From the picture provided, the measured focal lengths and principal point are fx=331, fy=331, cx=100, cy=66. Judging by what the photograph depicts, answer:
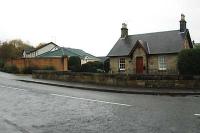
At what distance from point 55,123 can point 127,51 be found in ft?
110

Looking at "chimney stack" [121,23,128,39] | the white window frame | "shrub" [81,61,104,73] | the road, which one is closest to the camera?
the road

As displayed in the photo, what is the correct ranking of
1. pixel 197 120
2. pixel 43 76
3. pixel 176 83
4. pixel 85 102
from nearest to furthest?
pixel 197 120 → pixel 85 102 → pixel 176 83 → pixel 43 76

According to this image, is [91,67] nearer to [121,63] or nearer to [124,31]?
[124,31]

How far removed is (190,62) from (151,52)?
616 inches

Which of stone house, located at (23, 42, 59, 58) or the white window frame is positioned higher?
stone house, located at (23, 42, 59, 58)

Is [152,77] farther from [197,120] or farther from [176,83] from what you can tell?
[197,120]

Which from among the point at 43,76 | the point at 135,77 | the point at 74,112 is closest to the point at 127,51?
the point at 43,76

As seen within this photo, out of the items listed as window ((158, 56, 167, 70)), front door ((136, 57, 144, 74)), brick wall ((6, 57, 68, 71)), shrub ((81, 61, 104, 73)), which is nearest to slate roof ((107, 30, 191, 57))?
window ((158, 56, 167, 70))

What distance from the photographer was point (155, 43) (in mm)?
41469

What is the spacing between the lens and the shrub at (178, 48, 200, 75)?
2414cm

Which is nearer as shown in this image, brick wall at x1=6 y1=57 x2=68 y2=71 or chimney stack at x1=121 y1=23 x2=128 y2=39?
brick wall at x1=6 y1=57 x2=68 y2=71

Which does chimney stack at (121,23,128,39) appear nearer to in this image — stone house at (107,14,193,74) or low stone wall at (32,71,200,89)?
stone house at (107,14,193,74)

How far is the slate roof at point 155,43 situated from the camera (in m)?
39.1

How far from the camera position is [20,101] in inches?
570
